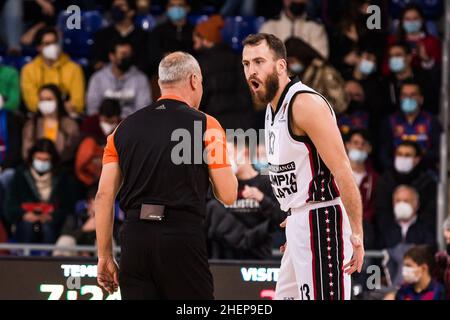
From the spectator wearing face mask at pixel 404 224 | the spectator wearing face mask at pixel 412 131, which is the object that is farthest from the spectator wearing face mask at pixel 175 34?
the spectator wearing face mask at pixel 404 224

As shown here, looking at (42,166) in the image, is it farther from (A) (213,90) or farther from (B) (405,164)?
(B) (405,164)

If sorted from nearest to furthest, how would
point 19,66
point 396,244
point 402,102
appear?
point 396,244 < point 402,102 < point 19,66

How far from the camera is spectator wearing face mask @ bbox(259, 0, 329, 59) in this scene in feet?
41.1

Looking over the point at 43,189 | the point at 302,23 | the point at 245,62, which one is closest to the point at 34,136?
the point at 43,189

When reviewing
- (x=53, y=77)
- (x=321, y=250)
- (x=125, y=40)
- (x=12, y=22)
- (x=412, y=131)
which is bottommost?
(x=321, y=250)

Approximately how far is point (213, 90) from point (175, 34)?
115 cm

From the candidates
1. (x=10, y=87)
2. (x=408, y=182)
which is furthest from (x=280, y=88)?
(x=10, y=87)

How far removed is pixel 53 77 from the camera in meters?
12.6

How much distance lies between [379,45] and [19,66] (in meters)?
4.02

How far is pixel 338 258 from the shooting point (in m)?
6.59

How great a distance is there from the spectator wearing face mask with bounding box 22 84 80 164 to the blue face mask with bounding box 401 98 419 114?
134 inches

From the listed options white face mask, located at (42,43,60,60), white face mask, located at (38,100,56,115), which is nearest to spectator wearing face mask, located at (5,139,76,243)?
white face mask, located at (38,100,56,115)

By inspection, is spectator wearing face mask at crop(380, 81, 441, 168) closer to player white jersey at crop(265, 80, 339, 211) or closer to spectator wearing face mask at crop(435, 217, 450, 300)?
spectator wearing face mask at crop(435, 217, 450, 300)

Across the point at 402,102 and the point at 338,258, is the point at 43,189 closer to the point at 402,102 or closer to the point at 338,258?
the point at 402,102
